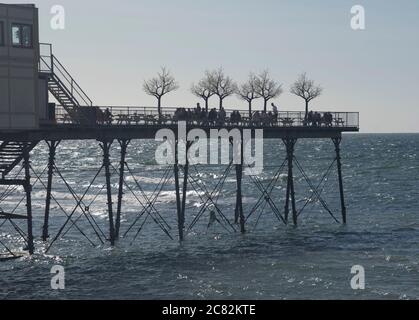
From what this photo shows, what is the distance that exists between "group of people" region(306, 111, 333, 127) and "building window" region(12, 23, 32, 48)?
24.4 metres

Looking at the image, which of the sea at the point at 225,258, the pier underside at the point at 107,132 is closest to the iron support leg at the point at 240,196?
the sea at the point at 225,258

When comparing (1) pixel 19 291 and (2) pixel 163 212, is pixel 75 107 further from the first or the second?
(2) pixel 163 212

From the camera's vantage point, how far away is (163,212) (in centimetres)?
7169

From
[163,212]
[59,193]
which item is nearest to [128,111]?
[163,212]

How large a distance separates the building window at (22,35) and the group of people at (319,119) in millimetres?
24433

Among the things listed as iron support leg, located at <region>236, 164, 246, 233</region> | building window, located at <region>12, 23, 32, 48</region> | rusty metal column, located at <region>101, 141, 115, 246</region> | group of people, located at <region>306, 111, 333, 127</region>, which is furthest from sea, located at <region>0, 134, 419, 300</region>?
building window, located at <region>12, 23, 32, 48</region>

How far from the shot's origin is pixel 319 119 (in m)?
56.6

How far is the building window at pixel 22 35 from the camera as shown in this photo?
3647 cm

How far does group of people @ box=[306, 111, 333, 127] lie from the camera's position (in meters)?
56.2

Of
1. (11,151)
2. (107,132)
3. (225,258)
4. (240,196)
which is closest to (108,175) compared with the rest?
(107,132)

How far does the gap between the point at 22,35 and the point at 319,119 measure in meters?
25.9

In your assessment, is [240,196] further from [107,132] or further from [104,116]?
[104,116]

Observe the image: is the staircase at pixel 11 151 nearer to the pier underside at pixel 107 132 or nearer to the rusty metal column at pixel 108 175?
the pier underside at pixel 107 132
